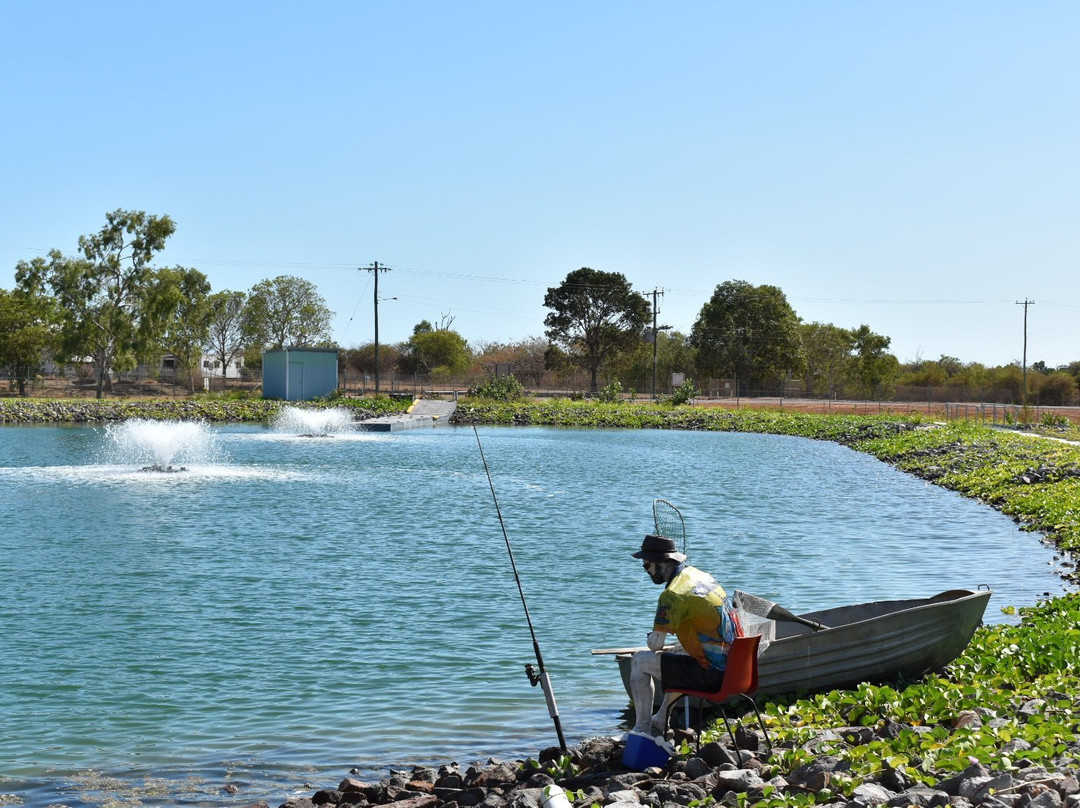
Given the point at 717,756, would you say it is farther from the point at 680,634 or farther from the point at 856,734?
the point at 856,734

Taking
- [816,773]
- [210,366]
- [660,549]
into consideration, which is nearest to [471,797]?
[660,549]

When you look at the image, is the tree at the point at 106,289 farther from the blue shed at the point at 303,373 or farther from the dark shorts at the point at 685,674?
the dark shorts at the point at 685,674

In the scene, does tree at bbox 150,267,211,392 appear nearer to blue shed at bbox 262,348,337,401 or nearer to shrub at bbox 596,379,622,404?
blue shed at bbox 262,348,337,401

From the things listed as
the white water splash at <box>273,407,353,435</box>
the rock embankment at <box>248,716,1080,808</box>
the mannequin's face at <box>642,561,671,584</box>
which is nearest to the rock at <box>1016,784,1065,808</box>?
the rock embankment at <box>248,716,1080,808</box>

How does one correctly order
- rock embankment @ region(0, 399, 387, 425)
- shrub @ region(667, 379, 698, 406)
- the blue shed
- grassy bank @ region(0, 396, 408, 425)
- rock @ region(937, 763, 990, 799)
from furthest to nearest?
shrub @ region(667, 379, 698, 406), the blue shed, grassy bank @ region(0, 396, 408, 425), rock embankment @ region(0, 399, 387, 425), rock @ region(937, 763, 990, 799)

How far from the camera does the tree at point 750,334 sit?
3939 inches

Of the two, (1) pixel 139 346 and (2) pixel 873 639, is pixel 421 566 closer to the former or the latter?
(2) pixel 873 639

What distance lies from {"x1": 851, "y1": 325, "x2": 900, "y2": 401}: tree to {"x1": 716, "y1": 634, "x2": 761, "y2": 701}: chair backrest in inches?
3167

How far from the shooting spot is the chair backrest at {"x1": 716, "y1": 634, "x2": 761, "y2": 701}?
771 centimetres

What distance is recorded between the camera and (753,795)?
270 inches

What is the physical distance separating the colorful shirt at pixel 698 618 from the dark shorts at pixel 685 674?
7 centimetres

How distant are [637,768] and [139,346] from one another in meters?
76.4

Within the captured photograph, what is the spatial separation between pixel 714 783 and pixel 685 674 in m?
0.94

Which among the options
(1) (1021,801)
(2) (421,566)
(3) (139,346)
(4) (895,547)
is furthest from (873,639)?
(3) (139,346)
